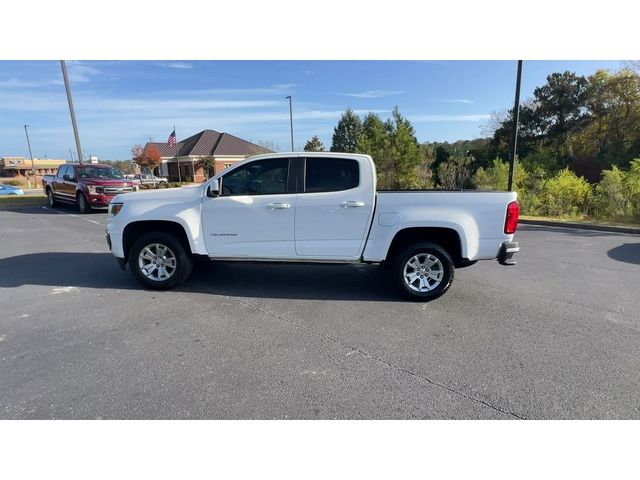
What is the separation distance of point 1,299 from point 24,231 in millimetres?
6428

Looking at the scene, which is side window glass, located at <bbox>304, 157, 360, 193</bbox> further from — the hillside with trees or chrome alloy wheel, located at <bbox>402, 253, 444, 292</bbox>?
the hillside with trees

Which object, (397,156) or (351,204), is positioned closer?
(351,204)

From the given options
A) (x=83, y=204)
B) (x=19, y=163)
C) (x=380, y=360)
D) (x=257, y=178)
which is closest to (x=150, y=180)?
(x=83, y=204)

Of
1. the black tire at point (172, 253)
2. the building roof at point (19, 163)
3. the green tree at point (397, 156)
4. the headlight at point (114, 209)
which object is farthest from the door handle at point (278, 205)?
the building roof at point (19, 163)

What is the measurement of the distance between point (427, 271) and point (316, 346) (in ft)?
6.30

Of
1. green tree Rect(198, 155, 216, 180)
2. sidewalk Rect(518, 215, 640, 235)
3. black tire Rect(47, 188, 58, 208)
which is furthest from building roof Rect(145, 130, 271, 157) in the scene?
sidewalk Rect(518, 215, 640, 235)

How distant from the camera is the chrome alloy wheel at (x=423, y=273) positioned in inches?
179

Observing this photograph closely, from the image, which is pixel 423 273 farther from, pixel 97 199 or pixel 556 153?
pixel 556 153

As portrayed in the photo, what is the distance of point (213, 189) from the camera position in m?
4.72

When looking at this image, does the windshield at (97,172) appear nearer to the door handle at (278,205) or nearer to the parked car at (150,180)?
the door handle at (278,205)

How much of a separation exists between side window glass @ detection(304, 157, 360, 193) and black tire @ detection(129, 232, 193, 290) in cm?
190

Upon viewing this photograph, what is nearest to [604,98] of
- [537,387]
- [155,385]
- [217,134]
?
[537,387]

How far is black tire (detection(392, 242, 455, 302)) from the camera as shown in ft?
14.8

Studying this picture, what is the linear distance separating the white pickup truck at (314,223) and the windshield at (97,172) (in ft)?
33.8
